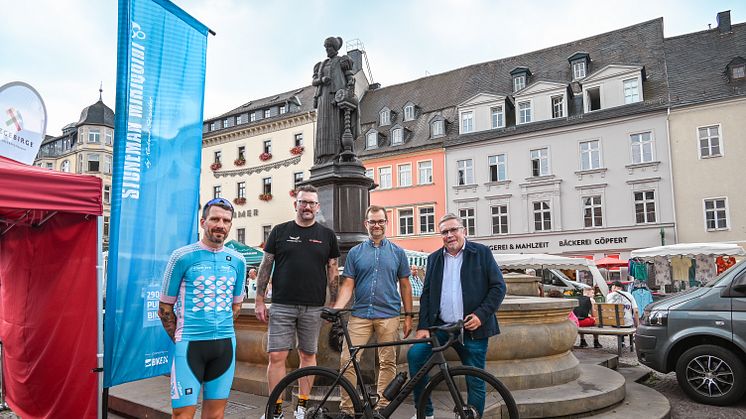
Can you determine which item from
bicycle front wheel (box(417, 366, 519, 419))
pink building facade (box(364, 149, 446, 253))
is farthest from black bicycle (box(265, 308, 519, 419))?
pink building facade (box(364, 149, 446, 253))

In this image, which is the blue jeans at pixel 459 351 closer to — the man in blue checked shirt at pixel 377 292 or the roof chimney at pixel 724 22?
the man in blue checked shirt at pixel 377 292

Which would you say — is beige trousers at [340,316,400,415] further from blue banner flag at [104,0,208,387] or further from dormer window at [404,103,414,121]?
dormer window at [404,103,414,121]

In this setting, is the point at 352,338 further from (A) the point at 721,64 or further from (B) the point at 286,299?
(A) the point at 721,64

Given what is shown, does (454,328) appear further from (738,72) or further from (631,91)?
(738,72)

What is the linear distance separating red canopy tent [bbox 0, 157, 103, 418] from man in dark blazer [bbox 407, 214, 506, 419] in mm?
3000

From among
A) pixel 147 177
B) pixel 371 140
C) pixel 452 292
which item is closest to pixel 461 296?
pixel 452 292

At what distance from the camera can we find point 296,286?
4449 millimetres

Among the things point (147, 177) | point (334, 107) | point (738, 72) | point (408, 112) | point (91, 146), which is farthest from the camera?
point (91, 146)

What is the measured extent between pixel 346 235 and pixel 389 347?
10.6ft

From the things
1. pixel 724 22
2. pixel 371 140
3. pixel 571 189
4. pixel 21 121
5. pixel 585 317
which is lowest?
pixel 585 317

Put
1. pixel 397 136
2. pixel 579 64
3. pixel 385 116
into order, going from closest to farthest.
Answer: pixel 579 64, pixel 397 136, pixel 385 116

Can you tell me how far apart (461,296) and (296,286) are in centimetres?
131

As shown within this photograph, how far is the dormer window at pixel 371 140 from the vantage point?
118 feet

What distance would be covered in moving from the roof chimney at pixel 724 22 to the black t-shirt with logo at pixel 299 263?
1278 inches
